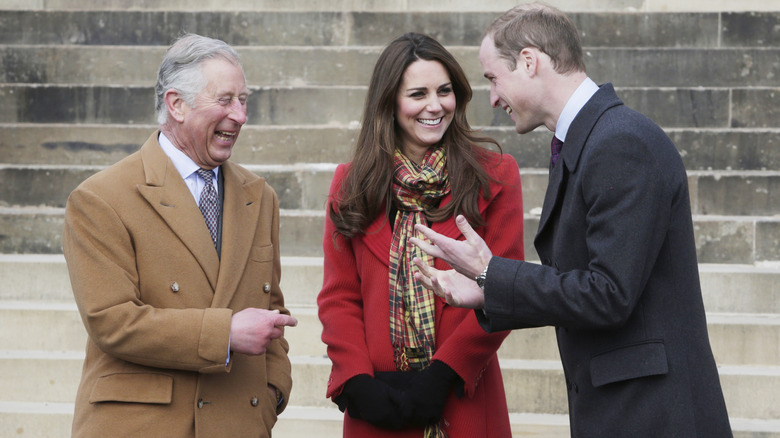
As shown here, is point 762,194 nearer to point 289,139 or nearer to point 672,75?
point 672,75

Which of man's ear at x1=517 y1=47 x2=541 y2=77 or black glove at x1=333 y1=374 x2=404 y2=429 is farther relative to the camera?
black glove at x1=333 y1=374 x2=404 y2=429

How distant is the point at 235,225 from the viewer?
274cm

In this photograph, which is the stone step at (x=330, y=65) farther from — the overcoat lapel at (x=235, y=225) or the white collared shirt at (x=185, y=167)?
the white collared shirt at (x=185, y=167)

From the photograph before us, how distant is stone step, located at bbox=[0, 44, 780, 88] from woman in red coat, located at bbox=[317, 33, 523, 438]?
12.1 feet

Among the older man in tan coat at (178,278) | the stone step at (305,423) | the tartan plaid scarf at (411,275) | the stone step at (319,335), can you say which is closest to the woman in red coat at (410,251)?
the tartan plaid scarf at (411,275)

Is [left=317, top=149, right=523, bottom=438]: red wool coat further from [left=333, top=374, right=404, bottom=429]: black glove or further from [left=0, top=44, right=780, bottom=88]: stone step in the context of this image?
[left=0, top=44, right=780, bottom=88]: stone step

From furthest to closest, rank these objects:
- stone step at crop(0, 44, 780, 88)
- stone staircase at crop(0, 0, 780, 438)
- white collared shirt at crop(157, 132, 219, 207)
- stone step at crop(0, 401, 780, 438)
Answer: stone step at crop(0, 44, 780, 88), stone staircase at crop(0, 0, 780, 438), stone step at crop(0, 401, 780, 438), white collared shirt at crop(157, 132, 219, 207)

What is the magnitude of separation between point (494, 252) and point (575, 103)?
2.47 feet

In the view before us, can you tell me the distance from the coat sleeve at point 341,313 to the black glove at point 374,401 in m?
0.04

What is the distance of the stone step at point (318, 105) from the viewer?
6.41 metres

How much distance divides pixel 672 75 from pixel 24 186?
4567mm

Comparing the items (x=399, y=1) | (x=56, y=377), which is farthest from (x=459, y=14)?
(x=56, y=377)

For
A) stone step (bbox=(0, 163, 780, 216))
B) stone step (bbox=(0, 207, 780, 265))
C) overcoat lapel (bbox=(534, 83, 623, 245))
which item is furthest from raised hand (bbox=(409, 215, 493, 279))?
stone step (bbox=(0, 163, 780, 216))

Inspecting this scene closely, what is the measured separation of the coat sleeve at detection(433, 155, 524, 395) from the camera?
2.83 meters
